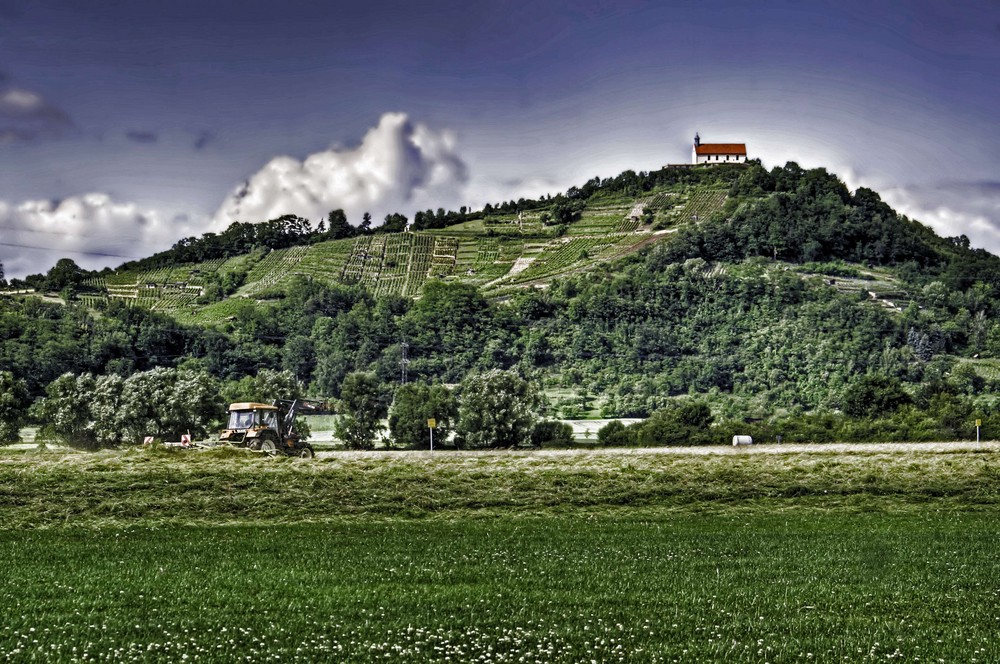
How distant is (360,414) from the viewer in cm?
7212

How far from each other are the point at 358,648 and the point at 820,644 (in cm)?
531

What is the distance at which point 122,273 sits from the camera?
169 m

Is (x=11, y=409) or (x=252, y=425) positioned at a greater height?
(x=11, y=409)

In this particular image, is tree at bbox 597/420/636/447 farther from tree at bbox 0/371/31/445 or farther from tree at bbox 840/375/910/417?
tree at bbox 0/371/31/445

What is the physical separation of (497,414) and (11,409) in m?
33.0

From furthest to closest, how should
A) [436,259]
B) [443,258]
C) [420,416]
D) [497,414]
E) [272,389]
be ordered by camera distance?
[443,258] < [436,259] < [272,389] < [420,416] < [497,414]

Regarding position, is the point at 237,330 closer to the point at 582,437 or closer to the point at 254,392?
the point at 254,392

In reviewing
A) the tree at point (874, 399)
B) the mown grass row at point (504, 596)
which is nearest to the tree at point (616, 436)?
the tree at point (874, 399)

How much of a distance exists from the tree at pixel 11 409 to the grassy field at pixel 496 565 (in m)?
35.8

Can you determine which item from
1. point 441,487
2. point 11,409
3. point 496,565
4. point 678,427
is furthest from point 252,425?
point 496,565

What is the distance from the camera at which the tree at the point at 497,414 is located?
67.5 metres

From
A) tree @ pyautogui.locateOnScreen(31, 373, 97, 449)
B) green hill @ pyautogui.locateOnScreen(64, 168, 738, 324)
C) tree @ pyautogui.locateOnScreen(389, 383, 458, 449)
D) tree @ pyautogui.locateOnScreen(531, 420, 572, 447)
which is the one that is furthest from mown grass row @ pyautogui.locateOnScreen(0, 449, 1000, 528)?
green hill @ pyautogui.locateOnScreen(64, 168, 738, 324)

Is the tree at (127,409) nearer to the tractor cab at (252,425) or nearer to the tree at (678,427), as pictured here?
the tractor cab at (252,425)

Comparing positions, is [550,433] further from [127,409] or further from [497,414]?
[127,409]
